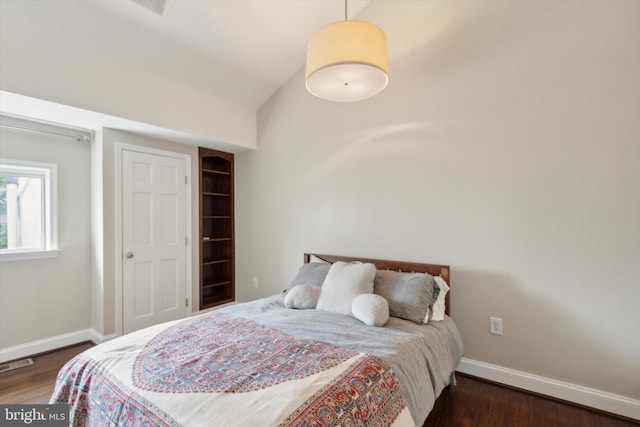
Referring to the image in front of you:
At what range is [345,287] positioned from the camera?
2.28 meters

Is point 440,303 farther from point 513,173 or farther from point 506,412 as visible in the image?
point 513,173

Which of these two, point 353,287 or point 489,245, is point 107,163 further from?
point 489,245

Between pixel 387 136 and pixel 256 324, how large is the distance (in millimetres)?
1957

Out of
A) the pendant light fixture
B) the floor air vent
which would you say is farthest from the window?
the pendant light fixture

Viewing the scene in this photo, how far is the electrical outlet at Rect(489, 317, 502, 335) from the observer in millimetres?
2287

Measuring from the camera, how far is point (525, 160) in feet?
7.14

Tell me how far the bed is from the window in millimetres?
2010

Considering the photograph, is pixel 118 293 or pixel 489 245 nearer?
pixel 489 245

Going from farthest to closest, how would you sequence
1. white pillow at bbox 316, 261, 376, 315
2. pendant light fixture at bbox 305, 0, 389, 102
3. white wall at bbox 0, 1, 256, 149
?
white pillow at bbox 316, 261, 376, 315, white wall at bbox 0, 1, 256, 149, pendant light fixture at bbox 305, 0, 389, 102

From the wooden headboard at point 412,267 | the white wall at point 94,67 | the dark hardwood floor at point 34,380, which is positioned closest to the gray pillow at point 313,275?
the wooden headboard at point 412,267

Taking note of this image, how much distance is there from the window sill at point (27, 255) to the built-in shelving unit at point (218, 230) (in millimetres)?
1553

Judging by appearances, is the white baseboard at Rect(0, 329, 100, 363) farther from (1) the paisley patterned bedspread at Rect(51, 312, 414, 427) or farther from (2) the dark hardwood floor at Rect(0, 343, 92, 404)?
(1) the paisley patterned bedspread at Rect(51, 312, 414, 427)

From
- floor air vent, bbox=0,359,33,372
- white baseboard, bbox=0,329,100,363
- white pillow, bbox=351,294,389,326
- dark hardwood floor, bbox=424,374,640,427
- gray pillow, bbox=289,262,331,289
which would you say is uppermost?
gray pillow, bbox=289,262,331,289

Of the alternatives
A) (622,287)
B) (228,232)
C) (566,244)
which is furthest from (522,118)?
(228,232)
